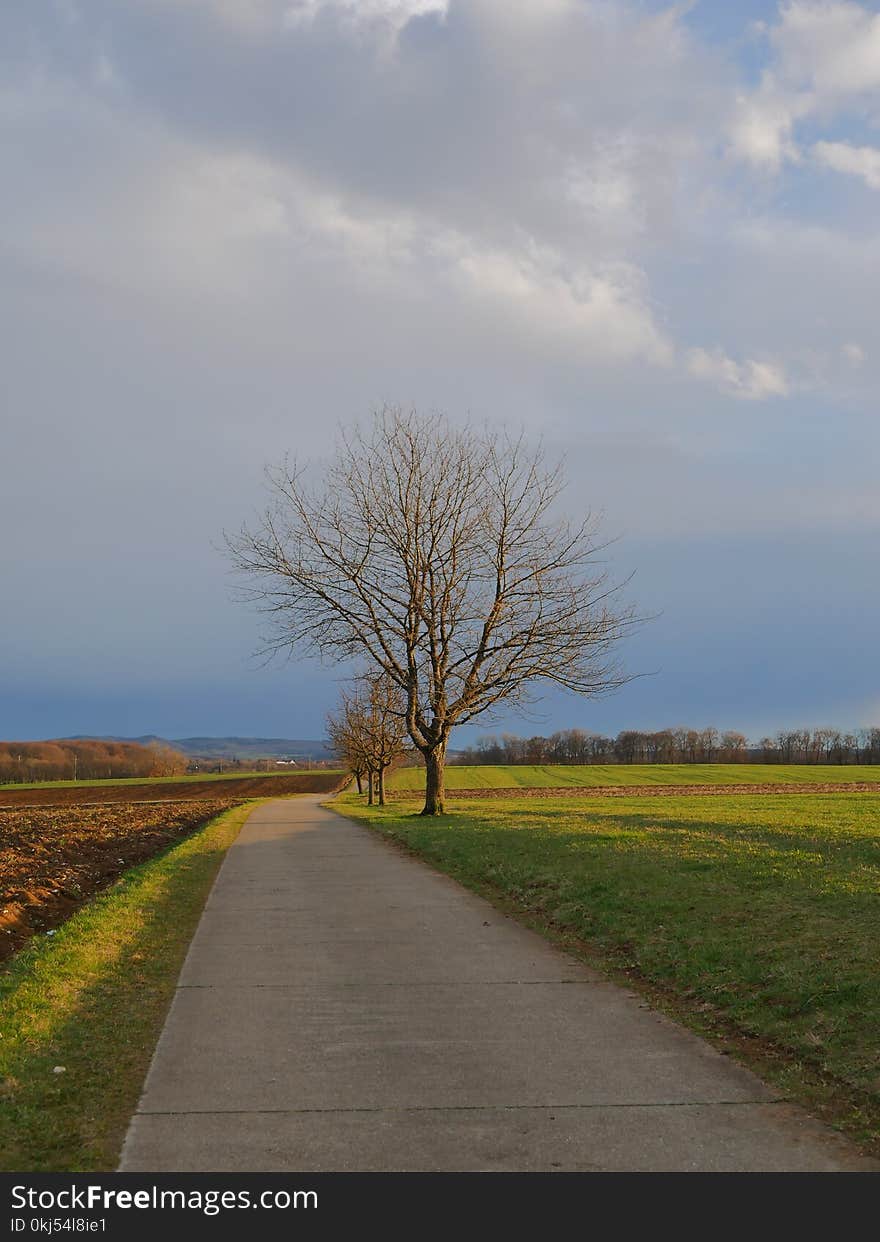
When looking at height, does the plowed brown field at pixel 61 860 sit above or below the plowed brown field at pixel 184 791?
above

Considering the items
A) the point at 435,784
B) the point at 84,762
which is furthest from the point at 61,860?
the point at 84,762

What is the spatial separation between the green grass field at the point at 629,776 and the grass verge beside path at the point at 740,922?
5736cm

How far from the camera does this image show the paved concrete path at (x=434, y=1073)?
Answer: 4.57 meters

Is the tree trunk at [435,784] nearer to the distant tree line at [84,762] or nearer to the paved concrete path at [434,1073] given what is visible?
the paved concrete path at [434,1073]

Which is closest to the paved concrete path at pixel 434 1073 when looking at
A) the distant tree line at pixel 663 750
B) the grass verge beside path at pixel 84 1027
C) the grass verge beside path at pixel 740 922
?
the grass verge beside path at pixel 84 1027

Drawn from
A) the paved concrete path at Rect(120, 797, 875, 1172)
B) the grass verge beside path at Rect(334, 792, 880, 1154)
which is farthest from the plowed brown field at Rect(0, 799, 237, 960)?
the grass verge beside path at Rect(334, 792, 880, 1154)

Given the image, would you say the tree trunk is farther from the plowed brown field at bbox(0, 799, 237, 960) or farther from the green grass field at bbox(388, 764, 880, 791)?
the green grass field at bbox(388, 764, 880, 791)

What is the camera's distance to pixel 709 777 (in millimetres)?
85438

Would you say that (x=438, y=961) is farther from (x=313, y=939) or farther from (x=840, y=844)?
(x=840, y=844)

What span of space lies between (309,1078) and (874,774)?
8619cm

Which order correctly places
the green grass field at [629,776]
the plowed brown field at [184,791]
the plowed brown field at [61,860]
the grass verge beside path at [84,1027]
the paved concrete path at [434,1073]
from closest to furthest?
the paved concrete path at [434,1073] < the grass verge beside path at [84,1027] < the plowed brown field at [61,860] < the plowed brown field at [184,791] < the green grass field at [629,776]

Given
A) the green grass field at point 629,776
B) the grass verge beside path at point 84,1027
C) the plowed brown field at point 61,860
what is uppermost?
the grass verge beside path at point 84,1027

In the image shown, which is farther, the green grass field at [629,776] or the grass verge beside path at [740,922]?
the green grass field at [629,776]
